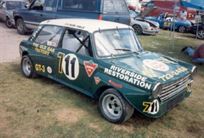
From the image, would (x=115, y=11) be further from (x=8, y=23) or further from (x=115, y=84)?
(x=8, y=23)

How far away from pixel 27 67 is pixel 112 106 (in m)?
3.06

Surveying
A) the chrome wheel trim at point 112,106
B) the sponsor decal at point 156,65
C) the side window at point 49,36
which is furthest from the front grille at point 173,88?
the side window at point 49,36

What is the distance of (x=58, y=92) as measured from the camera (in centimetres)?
596

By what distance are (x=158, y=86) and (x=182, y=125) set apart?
1.17 meters

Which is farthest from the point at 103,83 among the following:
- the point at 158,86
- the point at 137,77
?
the point at 158,86

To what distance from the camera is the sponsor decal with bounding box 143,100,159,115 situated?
4176 millimetres

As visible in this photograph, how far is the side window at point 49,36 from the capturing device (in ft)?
19.2

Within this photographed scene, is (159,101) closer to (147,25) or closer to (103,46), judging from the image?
(103,46)

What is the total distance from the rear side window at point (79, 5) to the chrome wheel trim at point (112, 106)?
18.8 ft

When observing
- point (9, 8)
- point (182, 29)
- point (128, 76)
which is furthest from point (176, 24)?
point (128, 76)

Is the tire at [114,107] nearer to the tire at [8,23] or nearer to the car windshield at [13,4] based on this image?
the tire at [8,23]

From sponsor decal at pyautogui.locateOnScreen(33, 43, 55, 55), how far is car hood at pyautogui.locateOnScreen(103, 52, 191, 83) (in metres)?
1.65

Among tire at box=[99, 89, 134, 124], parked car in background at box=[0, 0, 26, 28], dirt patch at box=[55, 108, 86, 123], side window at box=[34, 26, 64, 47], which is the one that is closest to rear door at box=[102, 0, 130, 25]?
side window at box=[34, 26, 64, 47]

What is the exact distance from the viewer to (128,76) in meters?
4.39
